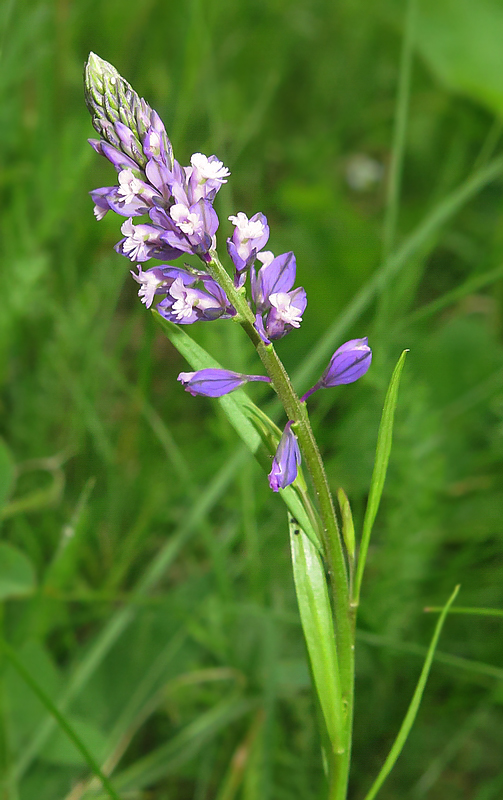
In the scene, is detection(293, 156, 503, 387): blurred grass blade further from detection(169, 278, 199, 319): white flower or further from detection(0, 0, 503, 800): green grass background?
detection(169, 278, 199, 319): white flower

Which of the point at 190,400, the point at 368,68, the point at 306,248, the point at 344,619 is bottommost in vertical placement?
the point at 190,400

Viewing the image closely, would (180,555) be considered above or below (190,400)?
below

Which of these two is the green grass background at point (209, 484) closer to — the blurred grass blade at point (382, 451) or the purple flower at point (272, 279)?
the blurred grass blade at point (382, 451)

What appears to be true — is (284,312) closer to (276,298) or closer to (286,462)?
(276,298)

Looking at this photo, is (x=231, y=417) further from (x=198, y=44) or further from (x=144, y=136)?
(x=198, y=44)

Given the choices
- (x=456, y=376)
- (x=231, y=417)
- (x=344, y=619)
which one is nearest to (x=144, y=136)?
(x=231, y=417)

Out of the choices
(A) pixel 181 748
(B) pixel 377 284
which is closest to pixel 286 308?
(B) pixel 377 284

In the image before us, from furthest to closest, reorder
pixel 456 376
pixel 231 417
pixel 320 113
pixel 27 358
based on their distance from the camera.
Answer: pixel 320 113
pixel 456 376
pixel 27 358
pixel 231 417
